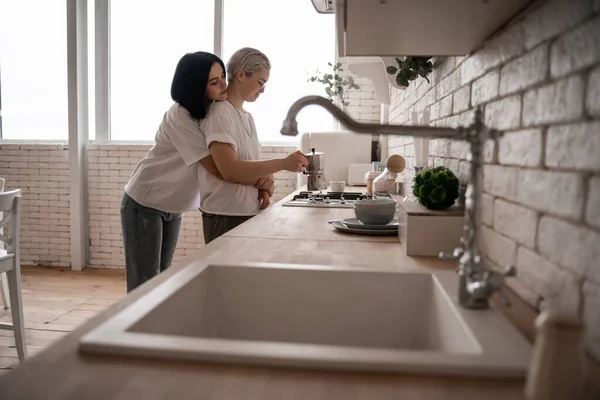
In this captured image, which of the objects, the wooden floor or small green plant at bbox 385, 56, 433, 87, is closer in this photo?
small green plant at bbox 385, 56, 433, 87

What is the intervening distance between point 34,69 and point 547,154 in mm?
5429

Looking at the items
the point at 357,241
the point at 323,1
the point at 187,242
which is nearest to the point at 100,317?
the point at 357,241

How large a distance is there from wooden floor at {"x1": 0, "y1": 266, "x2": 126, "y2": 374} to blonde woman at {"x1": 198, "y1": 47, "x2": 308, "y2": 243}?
1546 millimetres

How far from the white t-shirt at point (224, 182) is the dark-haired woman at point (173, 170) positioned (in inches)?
2.1

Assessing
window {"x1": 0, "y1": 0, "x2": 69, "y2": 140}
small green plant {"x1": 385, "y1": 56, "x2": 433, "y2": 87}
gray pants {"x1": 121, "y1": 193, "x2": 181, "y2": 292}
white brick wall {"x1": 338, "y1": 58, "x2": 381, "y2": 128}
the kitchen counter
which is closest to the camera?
the kitchen counter

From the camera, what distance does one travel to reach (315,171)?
286cm

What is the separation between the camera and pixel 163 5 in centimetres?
476

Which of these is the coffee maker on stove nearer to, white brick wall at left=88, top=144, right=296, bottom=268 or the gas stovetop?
the gas stovetop

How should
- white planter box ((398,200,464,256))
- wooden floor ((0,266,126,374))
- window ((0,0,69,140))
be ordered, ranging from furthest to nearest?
window ((0,0,69,140)), wooden floor ((0,266,126,374)), white planter box ((398,200,464,256))

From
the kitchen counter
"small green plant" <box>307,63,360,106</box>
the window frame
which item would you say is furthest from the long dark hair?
the window frame

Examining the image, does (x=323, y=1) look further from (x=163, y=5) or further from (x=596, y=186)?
(x=163, y=5)

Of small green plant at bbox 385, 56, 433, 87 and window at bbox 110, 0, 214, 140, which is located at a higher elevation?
window at bbox 110, 0, 214, 140

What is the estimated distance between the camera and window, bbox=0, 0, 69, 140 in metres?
4.91

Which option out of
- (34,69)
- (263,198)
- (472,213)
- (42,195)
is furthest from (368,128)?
(34,69)
